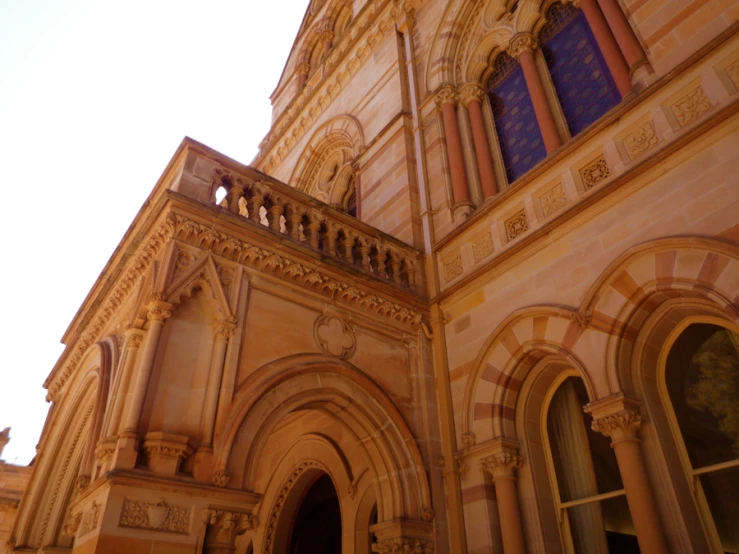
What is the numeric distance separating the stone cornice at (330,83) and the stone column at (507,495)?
997 cm

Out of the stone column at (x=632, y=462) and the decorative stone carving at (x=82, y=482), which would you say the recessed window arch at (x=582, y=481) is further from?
the decorative stone carving at (x=82, y=482)

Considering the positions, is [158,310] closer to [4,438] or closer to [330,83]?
[330,83]

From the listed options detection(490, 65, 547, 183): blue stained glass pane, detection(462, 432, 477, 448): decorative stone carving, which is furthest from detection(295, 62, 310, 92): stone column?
detection(462, 432, 477, 448): decorative stone carving

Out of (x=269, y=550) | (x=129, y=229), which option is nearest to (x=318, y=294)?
(x=129, y=229)

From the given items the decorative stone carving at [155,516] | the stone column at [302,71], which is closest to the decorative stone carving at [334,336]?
the decorative stone carving at [155,516]

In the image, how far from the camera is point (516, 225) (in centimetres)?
757

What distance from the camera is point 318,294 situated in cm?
724

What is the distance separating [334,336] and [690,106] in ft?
15.2

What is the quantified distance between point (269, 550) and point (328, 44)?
45.0ft

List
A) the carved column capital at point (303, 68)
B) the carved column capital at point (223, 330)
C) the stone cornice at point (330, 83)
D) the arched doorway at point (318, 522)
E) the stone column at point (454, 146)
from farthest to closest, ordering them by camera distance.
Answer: the carved column capital at point (303, 68) < the stone cornice at point (330, 83) < the arched doorway at point (318, 522) < the stone column at point (454, 146) < the carved column capital at point (223, 330)

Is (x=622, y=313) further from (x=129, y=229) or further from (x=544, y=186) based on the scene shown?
(x=129, y=229)

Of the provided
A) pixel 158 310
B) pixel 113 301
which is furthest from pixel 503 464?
pixel 113 301

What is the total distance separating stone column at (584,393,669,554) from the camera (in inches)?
195

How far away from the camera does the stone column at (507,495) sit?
19.8 feet
